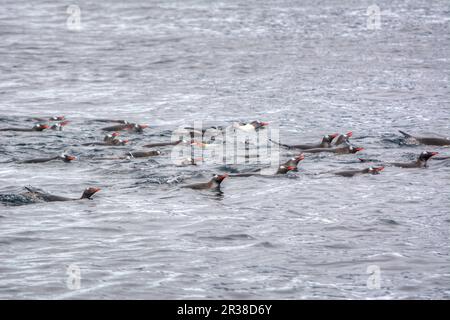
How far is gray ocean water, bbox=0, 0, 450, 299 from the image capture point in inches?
→ 512

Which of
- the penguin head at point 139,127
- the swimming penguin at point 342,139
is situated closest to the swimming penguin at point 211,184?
the swimming penguin at point 342,139

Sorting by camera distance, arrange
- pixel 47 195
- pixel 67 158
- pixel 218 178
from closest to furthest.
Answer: pixel 47 195 → pixel 218 178 → pixel 67 158

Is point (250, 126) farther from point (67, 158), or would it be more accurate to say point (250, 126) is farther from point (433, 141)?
point (67, 158)

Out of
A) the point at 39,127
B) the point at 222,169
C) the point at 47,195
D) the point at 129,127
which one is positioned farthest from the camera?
the point at 129,127

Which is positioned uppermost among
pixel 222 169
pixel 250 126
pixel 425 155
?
pixel 425 155

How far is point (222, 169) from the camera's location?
19.2 meters

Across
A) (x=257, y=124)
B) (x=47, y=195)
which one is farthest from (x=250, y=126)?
(x=47, y=195)

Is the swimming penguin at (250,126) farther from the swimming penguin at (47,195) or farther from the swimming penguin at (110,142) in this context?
the swimming penguin at (47,195)

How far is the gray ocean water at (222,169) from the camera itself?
1301cm

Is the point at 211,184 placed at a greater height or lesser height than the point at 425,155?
lesser

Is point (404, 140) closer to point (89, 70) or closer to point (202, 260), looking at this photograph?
point (202, 260)

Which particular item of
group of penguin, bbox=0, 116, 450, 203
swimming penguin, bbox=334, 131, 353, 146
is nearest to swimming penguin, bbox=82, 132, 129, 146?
group of penguin, bbox=0, 116, 450, 203

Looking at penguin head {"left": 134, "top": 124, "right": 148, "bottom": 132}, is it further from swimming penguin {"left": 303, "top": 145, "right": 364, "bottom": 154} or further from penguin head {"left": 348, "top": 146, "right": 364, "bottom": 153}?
penguin head {"left": 348, "top": 146, "right": 364, "bottom": 153}

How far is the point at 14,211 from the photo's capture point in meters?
16.0
